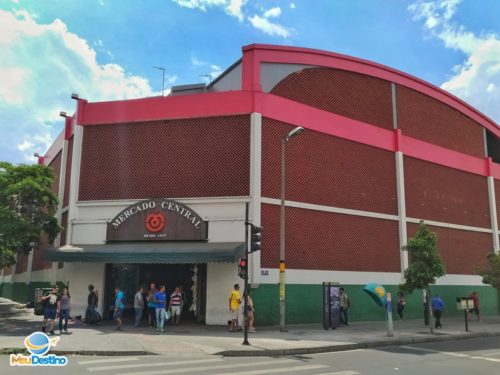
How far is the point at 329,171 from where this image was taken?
2434 centimetres

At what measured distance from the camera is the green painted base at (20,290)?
31550 millimetres

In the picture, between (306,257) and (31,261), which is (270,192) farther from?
(31,261)

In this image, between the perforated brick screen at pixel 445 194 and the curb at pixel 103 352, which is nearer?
the curb at pixel 103 352

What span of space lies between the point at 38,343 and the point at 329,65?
19.0 metres

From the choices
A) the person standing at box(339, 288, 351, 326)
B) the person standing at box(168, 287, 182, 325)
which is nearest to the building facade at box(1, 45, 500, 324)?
the person standing at box(339, 288, 351, 326)

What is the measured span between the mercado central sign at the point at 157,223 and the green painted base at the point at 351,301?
3879 mm

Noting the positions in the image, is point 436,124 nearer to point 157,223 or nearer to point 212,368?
point 157,223

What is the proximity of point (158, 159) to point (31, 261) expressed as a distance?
57.2 ft

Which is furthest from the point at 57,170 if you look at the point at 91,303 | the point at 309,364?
the point at 309,364

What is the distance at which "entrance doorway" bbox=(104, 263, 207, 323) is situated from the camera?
21.8 metres

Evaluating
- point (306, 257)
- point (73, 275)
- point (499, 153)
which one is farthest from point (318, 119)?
point (499, 153)

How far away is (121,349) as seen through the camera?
13.8m

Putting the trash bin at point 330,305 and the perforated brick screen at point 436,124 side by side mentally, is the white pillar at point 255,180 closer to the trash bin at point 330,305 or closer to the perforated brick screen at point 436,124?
the trash bin at point 330,305

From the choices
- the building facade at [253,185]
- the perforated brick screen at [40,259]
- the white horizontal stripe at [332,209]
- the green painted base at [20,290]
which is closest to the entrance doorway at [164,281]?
the building facade at [253,185]
